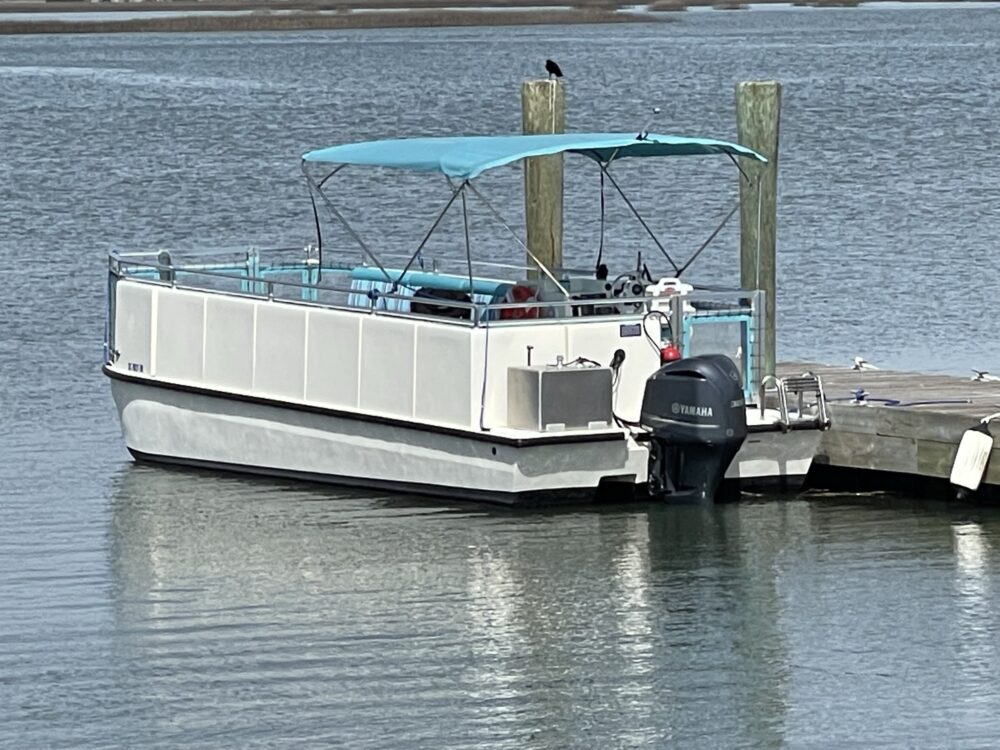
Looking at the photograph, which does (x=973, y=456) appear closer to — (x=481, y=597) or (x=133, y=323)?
(x=481, y=597)

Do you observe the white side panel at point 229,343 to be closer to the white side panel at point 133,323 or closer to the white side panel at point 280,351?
the white side panel at point 280,351

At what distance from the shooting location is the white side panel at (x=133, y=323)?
2009 centimetres

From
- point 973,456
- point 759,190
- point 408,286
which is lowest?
point 973,456

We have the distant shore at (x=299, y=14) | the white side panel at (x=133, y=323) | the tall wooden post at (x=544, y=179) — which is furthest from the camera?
the distant shore at (x=299, y=14)

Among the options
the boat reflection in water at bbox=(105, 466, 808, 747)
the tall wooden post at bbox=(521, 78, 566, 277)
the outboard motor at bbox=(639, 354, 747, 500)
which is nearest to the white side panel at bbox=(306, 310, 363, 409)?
the boat reflection in water at bbox=(105, 466, 808, 747)

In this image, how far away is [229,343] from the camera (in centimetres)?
1947

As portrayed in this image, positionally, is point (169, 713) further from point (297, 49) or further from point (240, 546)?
point (297, 49)

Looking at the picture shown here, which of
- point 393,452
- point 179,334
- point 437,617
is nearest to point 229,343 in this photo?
point 179,334

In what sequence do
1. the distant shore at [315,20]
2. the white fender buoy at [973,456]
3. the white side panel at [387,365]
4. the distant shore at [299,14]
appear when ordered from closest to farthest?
the white fender buoy at [973,456]
the white side panel at [387,365]
the distant shore at [315,20]
the distant shore at [299,14]

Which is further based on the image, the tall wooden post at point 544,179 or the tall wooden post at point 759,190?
the tall wooden post at point 544,179

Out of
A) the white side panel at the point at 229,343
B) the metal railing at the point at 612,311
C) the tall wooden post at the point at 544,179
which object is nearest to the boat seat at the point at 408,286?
the metal railing at the point at 612,311

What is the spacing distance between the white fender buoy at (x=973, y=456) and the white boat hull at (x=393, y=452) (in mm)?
1159

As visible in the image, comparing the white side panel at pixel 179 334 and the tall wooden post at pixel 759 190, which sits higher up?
the tall wooden post at pixel 759 190

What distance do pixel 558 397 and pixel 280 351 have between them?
2636 mm
